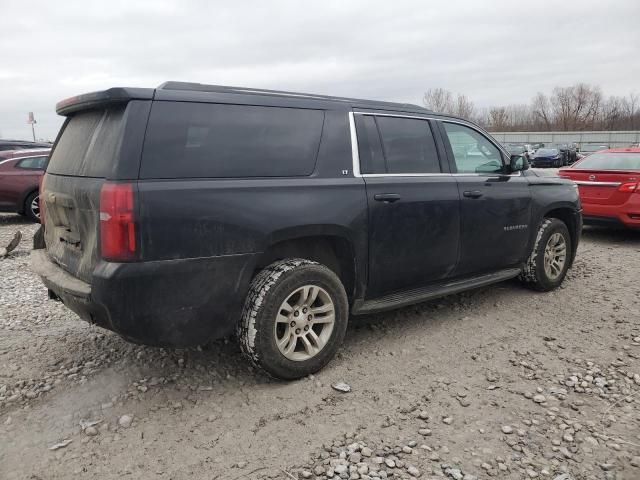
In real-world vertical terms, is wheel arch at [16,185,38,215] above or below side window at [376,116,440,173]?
below

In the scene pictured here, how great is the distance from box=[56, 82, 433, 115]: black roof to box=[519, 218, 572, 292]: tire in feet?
7.59

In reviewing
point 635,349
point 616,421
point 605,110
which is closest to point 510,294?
point 635,349

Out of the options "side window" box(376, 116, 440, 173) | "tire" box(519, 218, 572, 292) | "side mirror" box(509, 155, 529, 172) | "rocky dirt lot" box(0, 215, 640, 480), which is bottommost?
"rocky dirt lot" box(0, 215, 640, 480)

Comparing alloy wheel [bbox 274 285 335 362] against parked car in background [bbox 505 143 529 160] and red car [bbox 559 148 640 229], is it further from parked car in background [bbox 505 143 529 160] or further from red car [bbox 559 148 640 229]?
red car [bbox 559 148 640 229]

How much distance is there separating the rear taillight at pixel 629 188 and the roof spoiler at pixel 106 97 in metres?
7.28

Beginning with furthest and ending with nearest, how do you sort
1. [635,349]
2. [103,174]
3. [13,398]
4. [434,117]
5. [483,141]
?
[483,141] → [434,117] → [635,349] → [13,398] → [103,174]

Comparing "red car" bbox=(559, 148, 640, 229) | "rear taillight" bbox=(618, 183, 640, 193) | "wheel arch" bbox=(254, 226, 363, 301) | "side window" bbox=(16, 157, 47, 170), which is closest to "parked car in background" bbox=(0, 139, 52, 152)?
"side window" bbox=(16, 157, 47, 170)

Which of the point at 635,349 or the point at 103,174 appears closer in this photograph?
the point at 103,174

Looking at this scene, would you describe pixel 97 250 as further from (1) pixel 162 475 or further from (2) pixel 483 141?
(2) pixel 483 141

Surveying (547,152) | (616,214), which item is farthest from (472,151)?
(547,152)

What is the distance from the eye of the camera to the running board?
3.78m

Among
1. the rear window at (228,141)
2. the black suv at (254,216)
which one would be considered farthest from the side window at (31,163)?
the rear window at (228,141)

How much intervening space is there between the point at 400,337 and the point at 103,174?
8.30ft

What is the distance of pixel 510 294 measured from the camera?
17.4 feet
